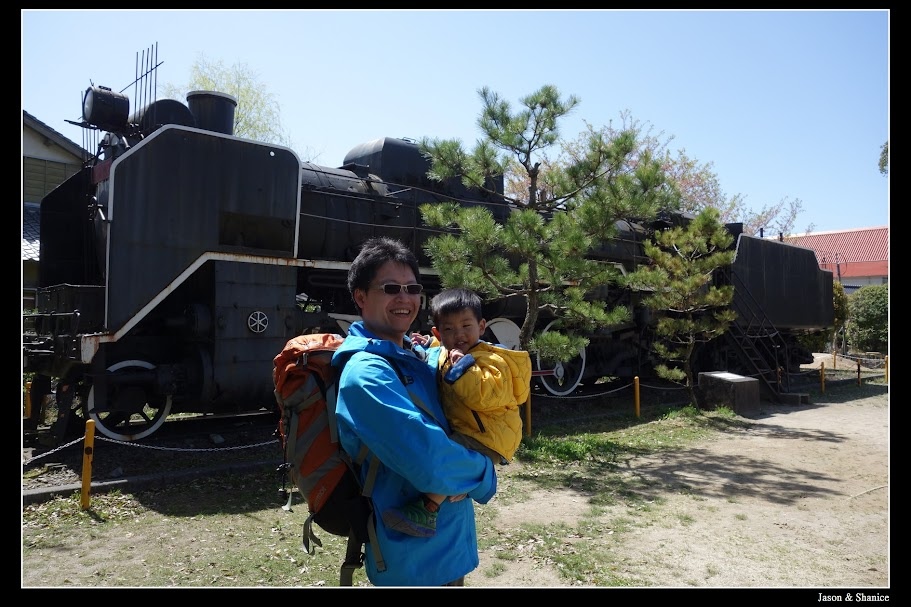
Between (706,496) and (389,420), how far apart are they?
15.8 ft

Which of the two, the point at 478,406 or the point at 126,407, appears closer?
the point at 478,406

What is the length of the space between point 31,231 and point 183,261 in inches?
291

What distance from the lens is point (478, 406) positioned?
6.18 feet

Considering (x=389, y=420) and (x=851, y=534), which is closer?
(x=389, y=420)

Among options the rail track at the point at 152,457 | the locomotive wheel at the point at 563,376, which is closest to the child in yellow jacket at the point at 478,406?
the rail track at the point at 152,457

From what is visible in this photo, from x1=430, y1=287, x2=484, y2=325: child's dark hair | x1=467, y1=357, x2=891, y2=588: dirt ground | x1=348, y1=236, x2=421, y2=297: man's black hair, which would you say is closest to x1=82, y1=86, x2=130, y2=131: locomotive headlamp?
x1=467, y1=357, x2=891, y2=588: dirt ground

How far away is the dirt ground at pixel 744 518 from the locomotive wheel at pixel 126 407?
11.6 ft

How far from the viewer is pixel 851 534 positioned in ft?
15.4

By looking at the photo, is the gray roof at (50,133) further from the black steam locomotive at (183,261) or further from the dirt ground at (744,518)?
the dirt ground at (744,518)

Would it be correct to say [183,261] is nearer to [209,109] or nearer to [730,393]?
[209,109]

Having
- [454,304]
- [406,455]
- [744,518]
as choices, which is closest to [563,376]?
[744,518]

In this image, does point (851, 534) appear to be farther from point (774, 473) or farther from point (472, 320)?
point (472, 320)

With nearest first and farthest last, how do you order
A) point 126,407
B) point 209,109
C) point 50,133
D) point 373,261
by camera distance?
point 373,261 < point 126,407 < point 209,109 < point 50,133
